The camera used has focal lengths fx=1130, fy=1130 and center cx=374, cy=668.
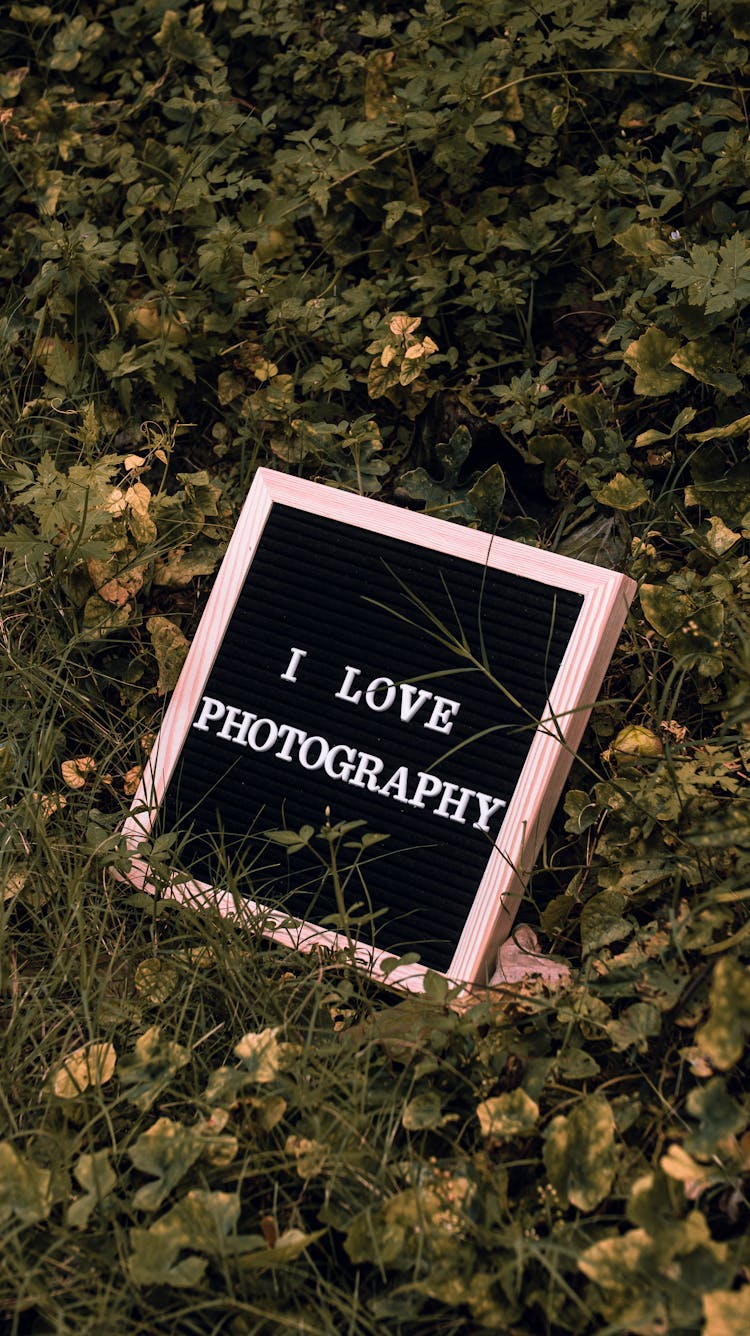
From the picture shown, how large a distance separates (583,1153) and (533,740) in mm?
593

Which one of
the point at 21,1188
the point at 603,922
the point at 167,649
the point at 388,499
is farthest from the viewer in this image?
the point at 388,499

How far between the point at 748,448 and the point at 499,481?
0.41m

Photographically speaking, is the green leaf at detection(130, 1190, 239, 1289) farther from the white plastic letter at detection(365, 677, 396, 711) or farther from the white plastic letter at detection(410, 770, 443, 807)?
the white plastic letter at detection(365, 677, 396, 711)

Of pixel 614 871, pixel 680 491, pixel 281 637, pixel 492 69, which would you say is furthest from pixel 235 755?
pixel 492 69

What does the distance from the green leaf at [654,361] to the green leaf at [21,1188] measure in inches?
57.4

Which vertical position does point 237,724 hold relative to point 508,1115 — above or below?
above

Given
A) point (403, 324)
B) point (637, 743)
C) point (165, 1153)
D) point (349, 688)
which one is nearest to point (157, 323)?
point (403, 324)

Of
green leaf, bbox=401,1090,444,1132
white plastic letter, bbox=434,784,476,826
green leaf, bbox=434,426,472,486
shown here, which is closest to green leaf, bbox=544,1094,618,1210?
green leaf, bbox=401,1090,444,1132

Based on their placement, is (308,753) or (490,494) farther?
(490,494)

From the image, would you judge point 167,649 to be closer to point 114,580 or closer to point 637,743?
point 114,580

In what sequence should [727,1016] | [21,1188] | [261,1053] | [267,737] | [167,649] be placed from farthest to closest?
[167,649], [267,737], [261,1053], [21,1188], [727,1016]

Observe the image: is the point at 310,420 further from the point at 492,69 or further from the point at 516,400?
the point at 492,69

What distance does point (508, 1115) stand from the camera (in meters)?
1.37

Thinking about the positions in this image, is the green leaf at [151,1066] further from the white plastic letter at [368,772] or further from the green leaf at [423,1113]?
the white plastic letter at [368,772]
